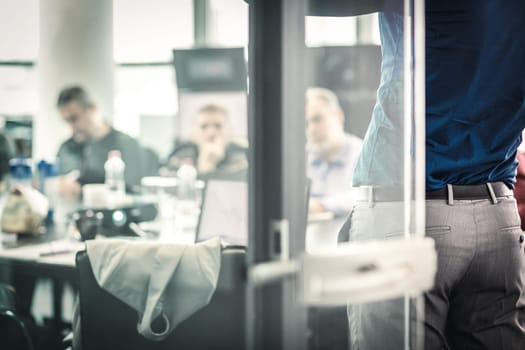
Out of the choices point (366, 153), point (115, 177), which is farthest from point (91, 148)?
point (366, 153)

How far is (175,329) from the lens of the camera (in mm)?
1743

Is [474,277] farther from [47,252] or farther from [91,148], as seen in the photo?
[91,148]

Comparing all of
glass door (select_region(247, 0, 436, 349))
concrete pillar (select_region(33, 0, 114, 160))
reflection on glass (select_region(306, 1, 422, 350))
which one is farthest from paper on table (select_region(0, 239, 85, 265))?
concrete pillar (select_region(33, 0, 114, 160))

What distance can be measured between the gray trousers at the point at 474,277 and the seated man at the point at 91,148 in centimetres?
254

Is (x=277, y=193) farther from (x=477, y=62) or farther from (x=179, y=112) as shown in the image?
(x=179, y=112)

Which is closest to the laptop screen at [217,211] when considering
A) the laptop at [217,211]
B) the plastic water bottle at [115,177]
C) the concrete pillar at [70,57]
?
the laptop at [217,211]

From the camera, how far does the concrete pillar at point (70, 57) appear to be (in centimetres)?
630

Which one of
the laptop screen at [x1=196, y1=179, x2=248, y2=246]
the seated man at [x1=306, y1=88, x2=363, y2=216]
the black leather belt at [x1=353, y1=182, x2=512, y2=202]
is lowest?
the laptop screen at [x1=196, y1=179, x2=248, y2=246]

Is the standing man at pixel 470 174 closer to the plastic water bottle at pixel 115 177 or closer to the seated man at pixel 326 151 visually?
the seated man at pixel 326 151

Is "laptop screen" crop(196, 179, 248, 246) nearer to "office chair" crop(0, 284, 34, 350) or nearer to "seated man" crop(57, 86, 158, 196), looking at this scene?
"office chair" crop(0, 284, 34, 350)

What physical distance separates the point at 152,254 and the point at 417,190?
78cm

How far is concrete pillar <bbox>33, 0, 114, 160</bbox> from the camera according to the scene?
6.30 meters

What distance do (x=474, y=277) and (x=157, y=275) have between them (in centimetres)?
78

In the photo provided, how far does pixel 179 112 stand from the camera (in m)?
5.63
